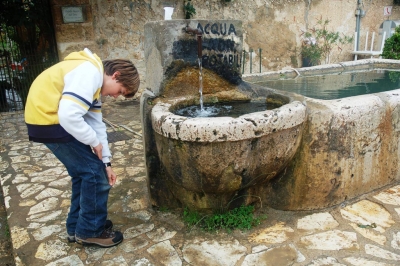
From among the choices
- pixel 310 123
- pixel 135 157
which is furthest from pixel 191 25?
pixel 135 157

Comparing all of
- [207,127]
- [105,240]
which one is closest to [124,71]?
[207,127]

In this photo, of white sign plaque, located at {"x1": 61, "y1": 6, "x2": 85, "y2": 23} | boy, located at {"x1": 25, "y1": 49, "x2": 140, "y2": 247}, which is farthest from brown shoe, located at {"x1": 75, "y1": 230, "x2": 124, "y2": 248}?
white sign plaque, located at {"x1": 61, "y1": 6, "x2": 85, "y2": 23}

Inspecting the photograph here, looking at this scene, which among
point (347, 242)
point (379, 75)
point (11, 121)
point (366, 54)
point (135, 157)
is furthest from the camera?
point (366, 54)

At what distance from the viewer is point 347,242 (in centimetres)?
220

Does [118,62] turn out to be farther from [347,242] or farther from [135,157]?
[135,157]

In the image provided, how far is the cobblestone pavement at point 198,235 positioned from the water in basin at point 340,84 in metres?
1.05

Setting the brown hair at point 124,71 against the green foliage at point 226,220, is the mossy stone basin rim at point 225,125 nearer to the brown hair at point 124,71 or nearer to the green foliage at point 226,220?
the brown hair at point 124,71

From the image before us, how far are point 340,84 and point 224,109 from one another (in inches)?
74.3

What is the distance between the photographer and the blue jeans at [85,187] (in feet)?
6.48

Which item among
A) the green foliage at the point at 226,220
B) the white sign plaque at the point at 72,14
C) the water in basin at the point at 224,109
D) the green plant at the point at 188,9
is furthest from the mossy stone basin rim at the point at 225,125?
the green plant at the point at 188,9

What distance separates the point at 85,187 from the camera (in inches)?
81.2

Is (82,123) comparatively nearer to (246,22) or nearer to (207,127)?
(207,127)

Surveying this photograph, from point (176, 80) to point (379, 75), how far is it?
9.55 feet

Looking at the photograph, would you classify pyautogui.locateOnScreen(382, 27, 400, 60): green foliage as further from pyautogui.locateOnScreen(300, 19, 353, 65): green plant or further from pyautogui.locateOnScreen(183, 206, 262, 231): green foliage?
pyautogui.locateOnScreen(183, 206, 262, 231): green foliage
